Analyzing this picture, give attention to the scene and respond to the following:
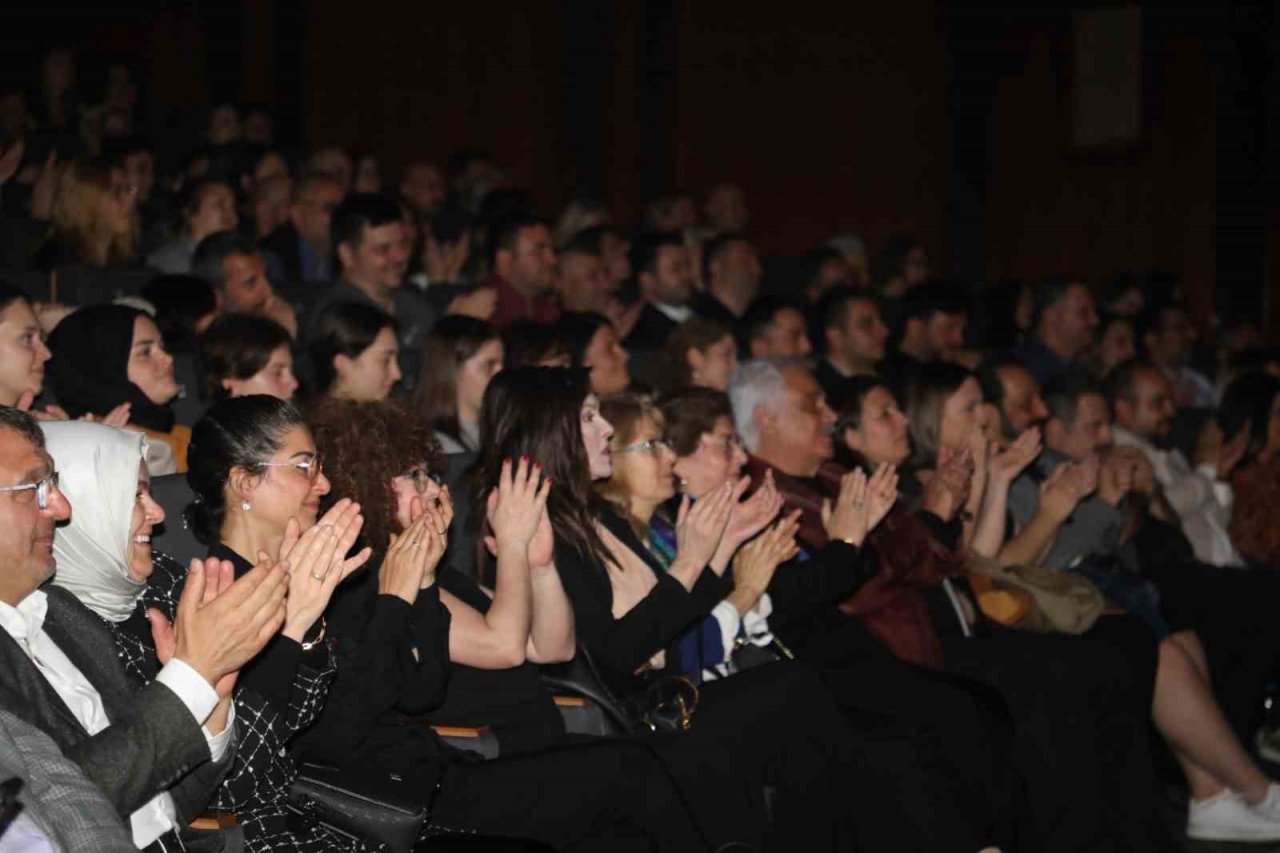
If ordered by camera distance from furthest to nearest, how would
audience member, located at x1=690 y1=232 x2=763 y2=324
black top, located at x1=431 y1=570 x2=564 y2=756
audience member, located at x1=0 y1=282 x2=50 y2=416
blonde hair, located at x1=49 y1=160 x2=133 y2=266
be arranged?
audience member, located at x1=690 y1=232 x2=763 y2=324, blonde hair, located at x1=49 y1=160 x2=133 y2=266, audience member, located at x1=0 y1=282 x2=50 y2=416, black top, located at x1=431 y1=570 x2=564 y2=756

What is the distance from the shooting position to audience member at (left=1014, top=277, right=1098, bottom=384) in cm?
756

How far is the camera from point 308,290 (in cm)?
616

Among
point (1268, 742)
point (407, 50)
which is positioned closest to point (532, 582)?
point (1268, 742)

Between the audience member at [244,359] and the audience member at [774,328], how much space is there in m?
2.48

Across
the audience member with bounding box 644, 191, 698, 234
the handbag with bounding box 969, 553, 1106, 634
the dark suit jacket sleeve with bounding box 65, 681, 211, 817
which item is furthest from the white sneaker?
the audience member with bounding box 644, 191, 698, 234

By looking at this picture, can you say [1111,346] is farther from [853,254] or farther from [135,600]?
[135,600]

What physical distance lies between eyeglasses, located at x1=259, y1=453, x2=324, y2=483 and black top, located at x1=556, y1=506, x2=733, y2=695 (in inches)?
29.3

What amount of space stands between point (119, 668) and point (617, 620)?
1298mm

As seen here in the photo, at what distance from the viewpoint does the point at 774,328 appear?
6.41 meters

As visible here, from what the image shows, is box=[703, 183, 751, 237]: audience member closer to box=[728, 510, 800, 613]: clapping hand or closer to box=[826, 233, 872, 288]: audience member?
box=[826, 233, 872, 288]: audience member

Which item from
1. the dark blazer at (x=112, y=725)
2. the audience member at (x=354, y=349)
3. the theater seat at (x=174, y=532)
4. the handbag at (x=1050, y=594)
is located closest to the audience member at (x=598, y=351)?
the audience member at (x=354, y=349)

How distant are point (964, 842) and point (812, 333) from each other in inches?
150

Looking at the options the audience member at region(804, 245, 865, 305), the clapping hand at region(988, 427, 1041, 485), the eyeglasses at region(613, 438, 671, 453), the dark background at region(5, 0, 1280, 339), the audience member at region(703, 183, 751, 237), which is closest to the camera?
the eyeglasses at region(613, 438, 671, 453)

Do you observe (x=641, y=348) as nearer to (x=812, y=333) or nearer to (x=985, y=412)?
(x=812, y=333)
